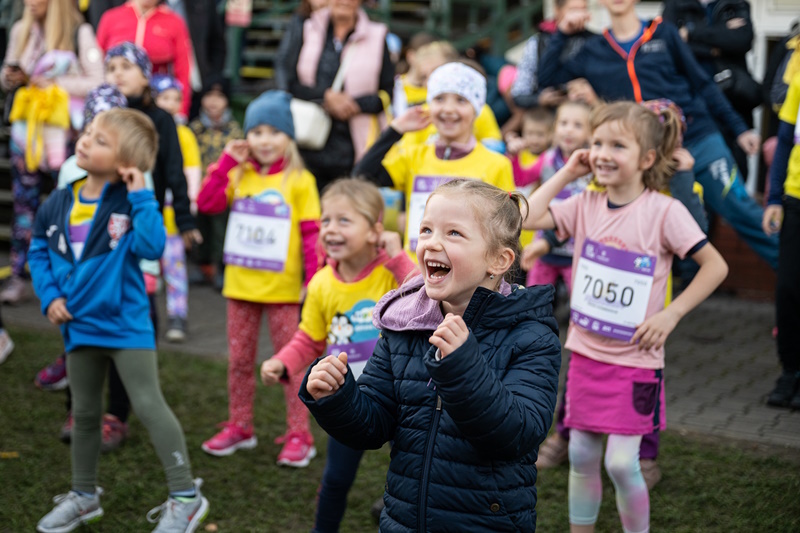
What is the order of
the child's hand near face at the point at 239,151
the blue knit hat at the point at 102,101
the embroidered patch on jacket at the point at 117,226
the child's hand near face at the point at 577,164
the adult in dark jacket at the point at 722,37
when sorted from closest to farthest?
the child's hand near face at the point at 577,164, the embroidered patch on jacket at the point at 117,226, the blue knit hat at the point at 102,101, the child's hand near face at the point at 239,151, the adult in dark jacket at the point at 722,37

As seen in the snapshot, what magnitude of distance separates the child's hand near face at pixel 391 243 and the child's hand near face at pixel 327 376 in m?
1.46

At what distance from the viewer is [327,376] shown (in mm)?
2666

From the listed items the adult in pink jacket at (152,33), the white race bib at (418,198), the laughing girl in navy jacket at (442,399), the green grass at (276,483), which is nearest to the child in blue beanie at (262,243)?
the green grass at (276,483)

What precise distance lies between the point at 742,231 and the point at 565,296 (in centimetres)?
222

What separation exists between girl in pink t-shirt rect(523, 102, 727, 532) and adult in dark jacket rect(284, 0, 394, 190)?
3.33m

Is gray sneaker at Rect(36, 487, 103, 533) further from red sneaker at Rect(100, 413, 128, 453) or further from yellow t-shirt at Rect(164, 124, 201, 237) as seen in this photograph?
yellow t-shirt at Rect(164, 124, 201, 237)

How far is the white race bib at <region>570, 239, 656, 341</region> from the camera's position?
407cm

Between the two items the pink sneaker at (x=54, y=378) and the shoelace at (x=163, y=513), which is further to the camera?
the pink sneaker at (x=54, y=378)

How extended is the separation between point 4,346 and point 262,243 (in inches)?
100

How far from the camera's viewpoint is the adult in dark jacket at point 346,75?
7312 mm

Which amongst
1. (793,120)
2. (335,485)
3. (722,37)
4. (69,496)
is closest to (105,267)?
(69,496)

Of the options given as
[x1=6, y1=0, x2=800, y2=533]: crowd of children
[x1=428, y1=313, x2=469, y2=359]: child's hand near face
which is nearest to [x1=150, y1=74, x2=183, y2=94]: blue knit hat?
[x1=6, y1=0, x2=800, y2=533]: crowd of children

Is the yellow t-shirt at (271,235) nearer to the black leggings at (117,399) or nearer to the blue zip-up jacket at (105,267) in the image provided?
the black leggings at (117,399)

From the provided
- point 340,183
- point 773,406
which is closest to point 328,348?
point 340,183
